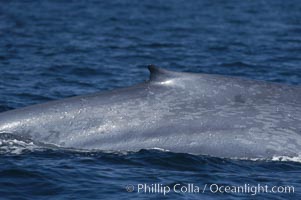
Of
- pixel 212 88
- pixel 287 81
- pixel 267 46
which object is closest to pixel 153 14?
pixel 267 46

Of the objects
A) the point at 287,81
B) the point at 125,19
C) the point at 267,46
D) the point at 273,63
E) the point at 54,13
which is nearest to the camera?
the point at 287,81

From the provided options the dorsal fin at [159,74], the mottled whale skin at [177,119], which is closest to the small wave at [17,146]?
the mottled whale skin at [177,119]

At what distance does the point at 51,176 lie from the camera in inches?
487

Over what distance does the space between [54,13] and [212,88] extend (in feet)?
104

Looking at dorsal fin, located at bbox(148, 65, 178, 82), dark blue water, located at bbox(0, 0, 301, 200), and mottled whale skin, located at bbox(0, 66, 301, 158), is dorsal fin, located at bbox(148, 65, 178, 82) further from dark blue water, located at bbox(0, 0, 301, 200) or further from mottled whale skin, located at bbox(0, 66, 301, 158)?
dark blue water, located at bbox(0, 0, 301, 200)

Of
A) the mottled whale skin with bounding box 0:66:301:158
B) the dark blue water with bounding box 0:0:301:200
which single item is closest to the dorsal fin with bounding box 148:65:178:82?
the mottled whale skin with bounding box 0:66:301:158

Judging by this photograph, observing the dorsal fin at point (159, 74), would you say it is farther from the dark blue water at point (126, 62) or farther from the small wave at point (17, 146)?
the small wave at point (17, 146)

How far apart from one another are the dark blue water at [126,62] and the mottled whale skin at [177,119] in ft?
0.69

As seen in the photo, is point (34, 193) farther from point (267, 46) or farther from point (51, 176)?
point (267, 46)

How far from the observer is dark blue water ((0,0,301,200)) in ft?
40.3

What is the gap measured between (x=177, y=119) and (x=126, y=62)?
13129mm

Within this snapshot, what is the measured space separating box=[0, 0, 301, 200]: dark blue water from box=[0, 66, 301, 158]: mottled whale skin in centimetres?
21

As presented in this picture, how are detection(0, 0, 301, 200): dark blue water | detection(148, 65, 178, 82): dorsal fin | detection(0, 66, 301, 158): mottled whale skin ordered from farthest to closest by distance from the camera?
1. detection(148, 65, 178, 82): dorsal fin
2. detection(0, 66, 301, 158): mottled whale skin
3. detection(0, 0, 301, 200): dark blue water

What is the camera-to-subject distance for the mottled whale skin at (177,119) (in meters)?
13.2
